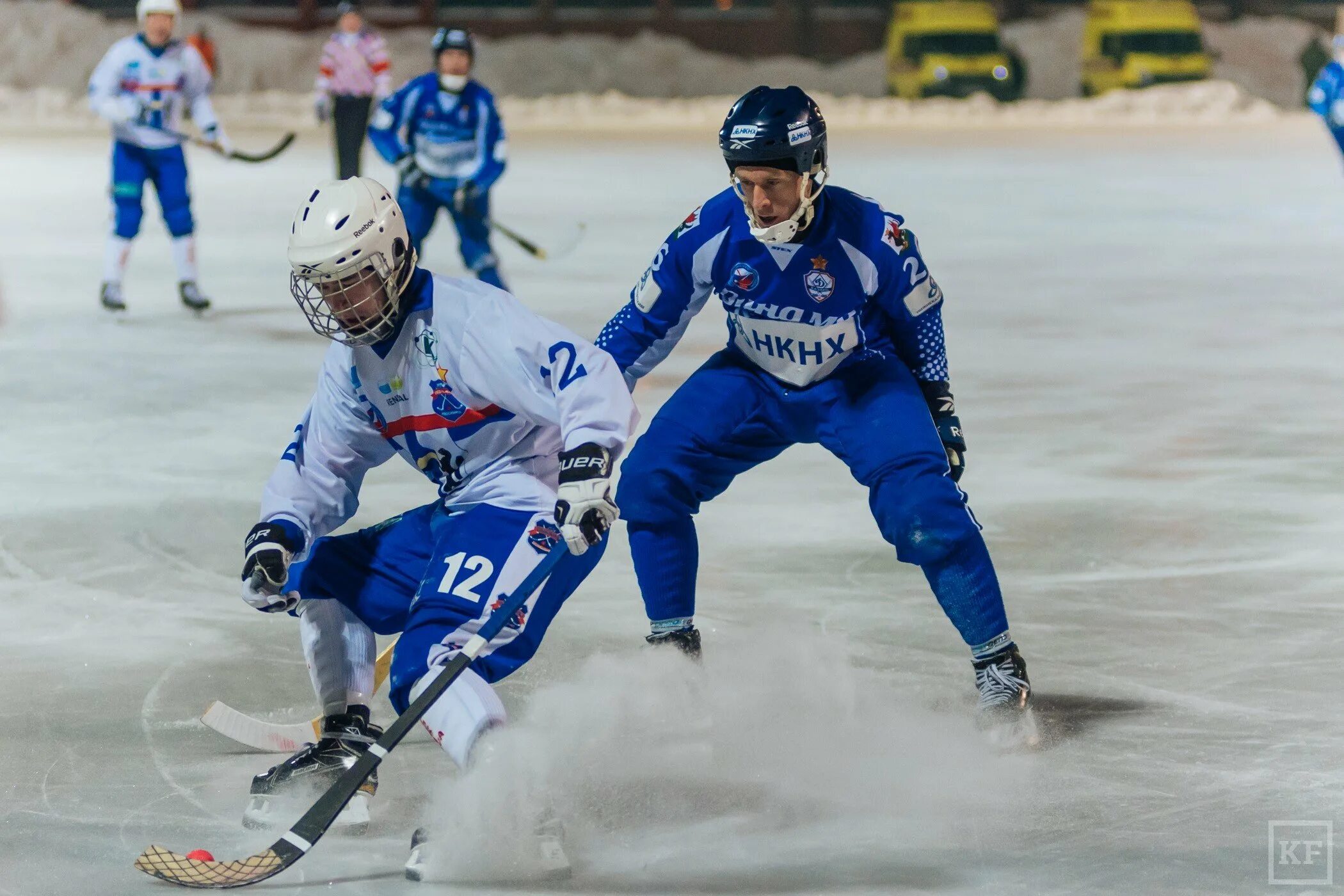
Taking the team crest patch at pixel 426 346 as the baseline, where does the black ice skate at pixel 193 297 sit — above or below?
below

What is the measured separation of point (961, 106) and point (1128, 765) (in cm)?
2245

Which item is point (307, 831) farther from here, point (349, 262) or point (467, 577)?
point (349, 262)

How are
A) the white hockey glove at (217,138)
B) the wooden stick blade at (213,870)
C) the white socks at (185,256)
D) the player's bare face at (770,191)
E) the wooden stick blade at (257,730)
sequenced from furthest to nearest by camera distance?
the white hockey glove at (217,138) < the white socks at (185,256) < the player's bare face at (770,191) < the wooden stick blade at (257,730) < the wooden stick blade at (213,870)

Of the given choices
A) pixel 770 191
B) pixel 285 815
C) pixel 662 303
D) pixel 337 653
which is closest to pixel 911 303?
pixel 770 191

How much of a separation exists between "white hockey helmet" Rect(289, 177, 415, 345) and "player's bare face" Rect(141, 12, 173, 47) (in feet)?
23.5

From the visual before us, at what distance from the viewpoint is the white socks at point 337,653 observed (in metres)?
3.46

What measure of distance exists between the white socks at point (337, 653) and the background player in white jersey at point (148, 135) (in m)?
6.65

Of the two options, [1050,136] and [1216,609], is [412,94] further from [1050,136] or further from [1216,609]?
[1050,136]

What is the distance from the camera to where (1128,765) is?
3607 millimetres

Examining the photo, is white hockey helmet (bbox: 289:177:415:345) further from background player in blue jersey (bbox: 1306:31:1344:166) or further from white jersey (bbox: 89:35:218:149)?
background player in blue jersey (bbox: 1306:31:1344:166)

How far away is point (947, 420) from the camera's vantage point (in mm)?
4039

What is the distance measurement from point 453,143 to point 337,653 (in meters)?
7.12

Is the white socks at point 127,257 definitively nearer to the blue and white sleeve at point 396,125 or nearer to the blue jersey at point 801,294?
the blue and white sleeve at point 396,125

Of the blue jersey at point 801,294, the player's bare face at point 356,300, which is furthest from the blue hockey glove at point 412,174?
the player's bare face at point 356,300
